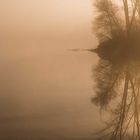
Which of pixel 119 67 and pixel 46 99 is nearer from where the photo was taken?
pixel 46 99

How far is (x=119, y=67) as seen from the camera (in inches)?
438

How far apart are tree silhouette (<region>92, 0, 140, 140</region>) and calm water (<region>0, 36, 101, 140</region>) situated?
24 centimetres

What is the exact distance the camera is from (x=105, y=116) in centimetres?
694

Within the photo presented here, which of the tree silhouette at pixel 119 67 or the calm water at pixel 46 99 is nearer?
the calm water at pixel 46 99

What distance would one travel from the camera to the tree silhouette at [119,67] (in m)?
6.69

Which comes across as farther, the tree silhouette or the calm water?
the tree silhouette

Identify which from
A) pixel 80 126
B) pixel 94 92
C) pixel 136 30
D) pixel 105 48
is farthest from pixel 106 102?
pixel 105 48

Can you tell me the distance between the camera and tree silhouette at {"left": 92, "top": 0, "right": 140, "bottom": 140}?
6.69 meters

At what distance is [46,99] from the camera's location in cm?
780

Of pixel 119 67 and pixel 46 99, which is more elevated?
pixel 119 67

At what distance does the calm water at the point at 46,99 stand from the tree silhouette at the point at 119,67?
0.79 feet

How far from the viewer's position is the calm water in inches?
237

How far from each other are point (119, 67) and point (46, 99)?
3.65 metres

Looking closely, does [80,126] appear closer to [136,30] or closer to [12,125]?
[12,125]
